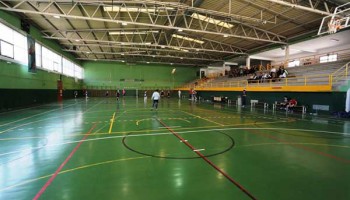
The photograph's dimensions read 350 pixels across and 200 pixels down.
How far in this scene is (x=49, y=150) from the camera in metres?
6.25

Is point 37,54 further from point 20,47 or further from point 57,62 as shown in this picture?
point 57,62

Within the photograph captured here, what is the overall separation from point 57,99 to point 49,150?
26.9m

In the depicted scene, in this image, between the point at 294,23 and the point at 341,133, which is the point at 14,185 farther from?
the point at 294,23

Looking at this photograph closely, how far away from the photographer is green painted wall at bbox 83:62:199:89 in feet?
147

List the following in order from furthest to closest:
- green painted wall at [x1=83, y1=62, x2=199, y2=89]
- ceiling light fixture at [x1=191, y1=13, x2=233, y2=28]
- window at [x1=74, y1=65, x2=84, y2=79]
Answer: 1. green painted wall at [x1=83, y1=62, x2=199, y2=89]
2. window at [x1=74, y1=65, x2=84, y2=79]
3. ceiling light fixture at [x1=191, y1=13, x2=233, y2=28]

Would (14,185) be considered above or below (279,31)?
below

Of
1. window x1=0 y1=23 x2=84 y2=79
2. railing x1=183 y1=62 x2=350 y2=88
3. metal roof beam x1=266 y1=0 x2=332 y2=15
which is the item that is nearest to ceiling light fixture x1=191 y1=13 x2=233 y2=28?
metal roof beam x1=266 y1=0 x2=332 y2=15

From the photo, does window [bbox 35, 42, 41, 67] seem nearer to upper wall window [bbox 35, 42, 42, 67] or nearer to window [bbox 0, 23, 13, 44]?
upper wall window [bbox 35, 42, 42, 67]

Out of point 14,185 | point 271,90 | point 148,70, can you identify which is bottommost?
point 14,185

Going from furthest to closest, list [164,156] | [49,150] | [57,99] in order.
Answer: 1. [57,99]
2. [49,150]
3. [164,156]

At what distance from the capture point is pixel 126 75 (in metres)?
46.3

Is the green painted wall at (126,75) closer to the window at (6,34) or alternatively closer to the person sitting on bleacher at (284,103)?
the window at (6,34)

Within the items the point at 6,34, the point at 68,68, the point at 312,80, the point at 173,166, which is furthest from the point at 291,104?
the point at 68,68

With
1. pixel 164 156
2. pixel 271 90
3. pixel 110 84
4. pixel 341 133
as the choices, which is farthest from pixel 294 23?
pixel 110 84
